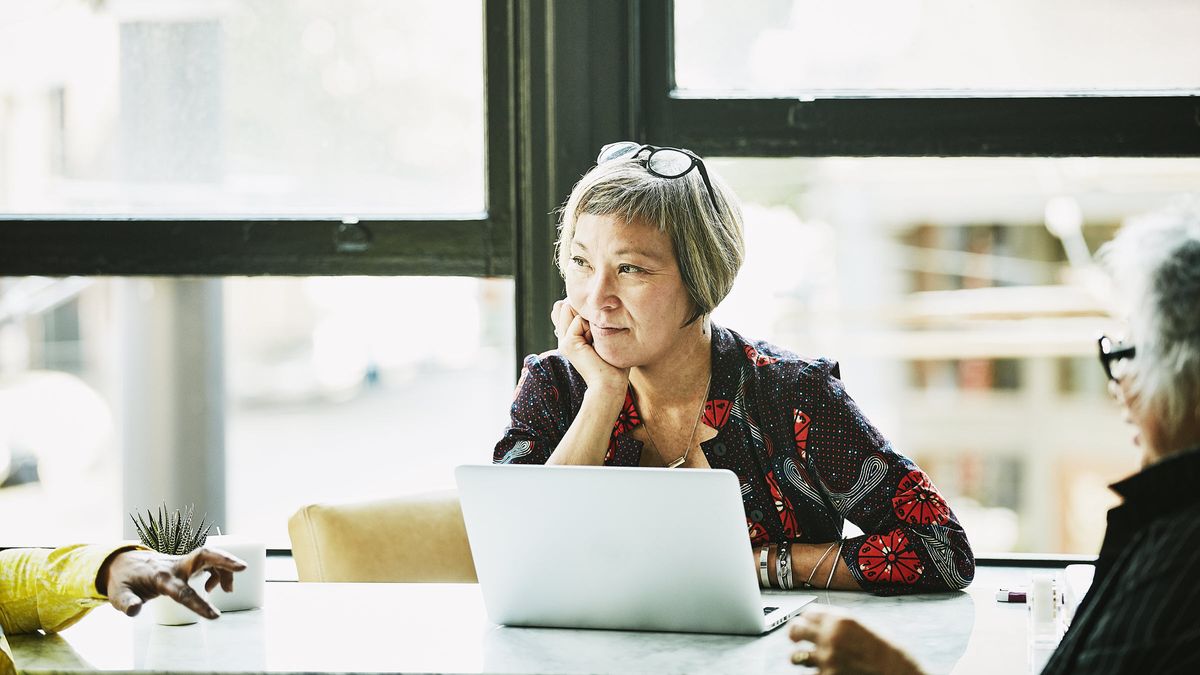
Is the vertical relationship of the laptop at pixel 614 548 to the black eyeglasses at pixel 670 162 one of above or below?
below

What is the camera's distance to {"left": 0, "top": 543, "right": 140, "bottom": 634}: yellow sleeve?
5.18 feet

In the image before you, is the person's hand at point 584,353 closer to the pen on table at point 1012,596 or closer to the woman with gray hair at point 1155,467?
the pen on table at point 1012,596

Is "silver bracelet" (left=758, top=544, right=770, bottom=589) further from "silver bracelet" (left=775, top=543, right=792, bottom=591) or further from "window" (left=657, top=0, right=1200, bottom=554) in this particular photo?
"window" (left=657, top=0, right=1200, bottom=554)

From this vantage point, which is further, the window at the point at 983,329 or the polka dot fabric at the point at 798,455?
the window at the point at 983,329

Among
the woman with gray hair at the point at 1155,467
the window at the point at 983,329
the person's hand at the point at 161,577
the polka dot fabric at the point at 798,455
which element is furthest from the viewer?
the window at the point at 983,329

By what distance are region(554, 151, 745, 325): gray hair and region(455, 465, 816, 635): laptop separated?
622mm

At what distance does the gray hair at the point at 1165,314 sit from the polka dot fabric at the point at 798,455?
0.60 metres

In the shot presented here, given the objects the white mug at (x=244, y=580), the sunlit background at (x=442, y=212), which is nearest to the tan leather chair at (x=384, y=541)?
the sunlit background at (x=442, y=212)

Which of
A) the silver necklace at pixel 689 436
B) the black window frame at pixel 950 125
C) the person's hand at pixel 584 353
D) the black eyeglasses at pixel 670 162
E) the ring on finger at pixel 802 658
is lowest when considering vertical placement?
the ring on finger at pixel 802 658

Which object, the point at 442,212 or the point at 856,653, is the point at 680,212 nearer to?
the point at 442,212

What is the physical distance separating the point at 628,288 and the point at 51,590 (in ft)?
3.16

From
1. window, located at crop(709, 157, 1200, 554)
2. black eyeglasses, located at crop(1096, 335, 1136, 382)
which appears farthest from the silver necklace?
window, located at crop(709, 157, 1200, 554)

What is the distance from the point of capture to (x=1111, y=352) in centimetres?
129

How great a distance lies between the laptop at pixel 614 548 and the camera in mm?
1479
